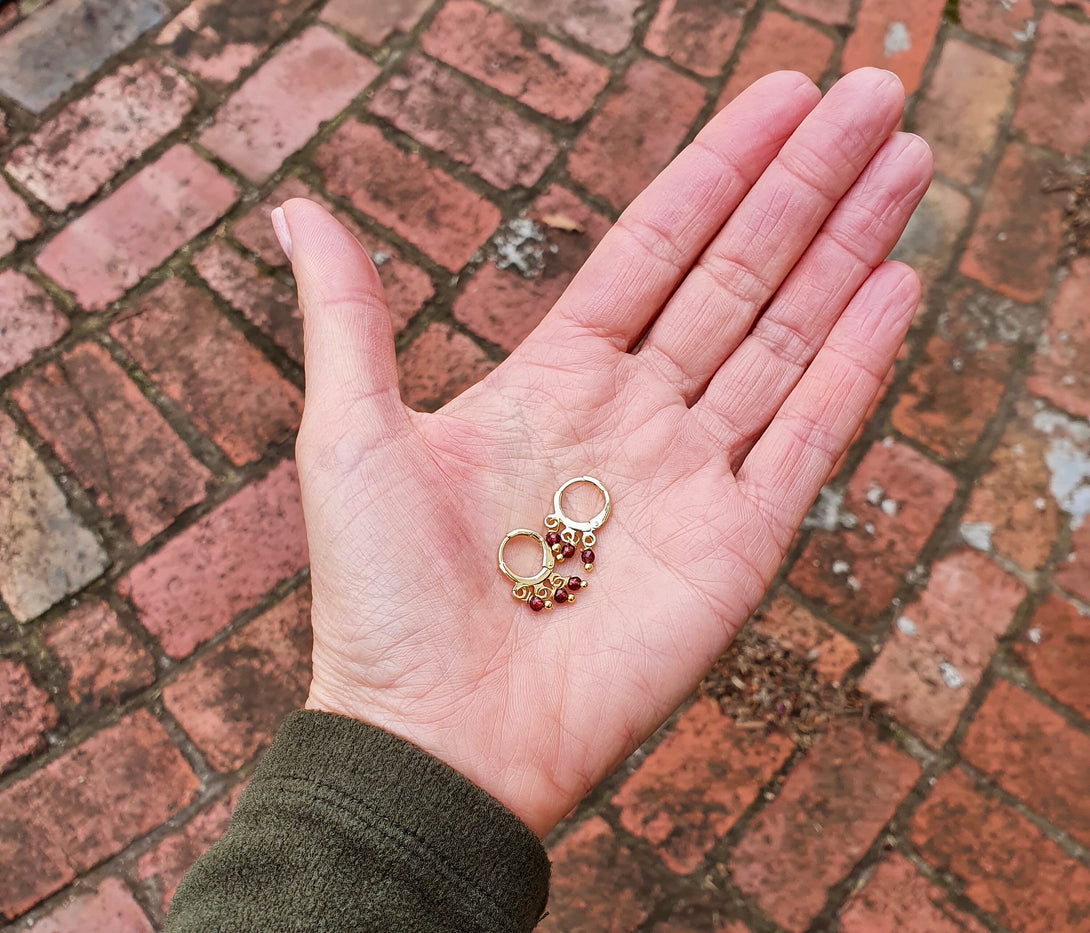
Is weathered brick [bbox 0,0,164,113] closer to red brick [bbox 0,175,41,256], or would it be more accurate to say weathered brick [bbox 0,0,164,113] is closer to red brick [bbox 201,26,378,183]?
red brick [bbox 0,175,41,256]

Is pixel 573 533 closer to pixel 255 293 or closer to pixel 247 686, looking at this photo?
pixel 247 686

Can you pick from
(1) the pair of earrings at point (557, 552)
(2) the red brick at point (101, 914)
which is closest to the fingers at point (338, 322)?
(1) the pair of earrings at point (557, 552)

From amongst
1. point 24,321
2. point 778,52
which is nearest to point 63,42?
point 24,321

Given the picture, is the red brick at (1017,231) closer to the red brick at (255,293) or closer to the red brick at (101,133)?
the red brick at (255,293)

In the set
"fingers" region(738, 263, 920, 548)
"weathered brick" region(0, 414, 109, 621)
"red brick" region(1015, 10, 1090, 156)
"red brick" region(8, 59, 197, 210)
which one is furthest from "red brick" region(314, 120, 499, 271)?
"red brick" region(1015, 10, 1090, 156)

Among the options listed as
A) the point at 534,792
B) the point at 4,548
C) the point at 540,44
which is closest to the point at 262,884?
the point at 534,792
